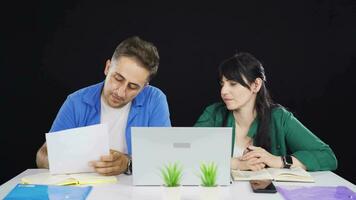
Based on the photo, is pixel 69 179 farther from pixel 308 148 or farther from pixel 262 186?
pixel 308 148

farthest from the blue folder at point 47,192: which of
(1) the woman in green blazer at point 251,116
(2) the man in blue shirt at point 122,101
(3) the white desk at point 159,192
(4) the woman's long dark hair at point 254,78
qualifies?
(4) the woman's long dark hair at point 254,78

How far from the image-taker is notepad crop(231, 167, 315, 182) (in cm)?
204

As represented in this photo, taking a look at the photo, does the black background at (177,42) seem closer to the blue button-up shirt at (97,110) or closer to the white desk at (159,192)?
the blue button-up shirt at (97,110)

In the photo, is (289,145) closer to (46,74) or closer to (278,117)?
(278,117)

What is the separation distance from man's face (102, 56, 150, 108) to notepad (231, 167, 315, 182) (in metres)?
0.74

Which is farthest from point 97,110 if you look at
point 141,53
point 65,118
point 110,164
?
point 110,164

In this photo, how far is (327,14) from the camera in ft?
10.9

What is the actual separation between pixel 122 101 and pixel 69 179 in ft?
2.35

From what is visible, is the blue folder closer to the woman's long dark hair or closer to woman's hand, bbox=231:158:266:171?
woman's hand, bbox=231:158:266:171

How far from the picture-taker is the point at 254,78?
2805mm

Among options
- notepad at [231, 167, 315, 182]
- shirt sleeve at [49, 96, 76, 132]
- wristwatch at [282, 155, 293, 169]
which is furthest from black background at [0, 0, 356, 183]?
notepad at [231, 167, 315, 182]

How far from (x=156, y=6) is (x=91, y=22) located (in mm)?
489

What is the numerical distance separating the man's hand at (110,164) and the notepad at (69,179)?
0.03m

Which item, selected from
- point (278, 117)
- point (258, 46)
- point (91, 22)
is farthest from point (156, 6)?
point (278, 117)
